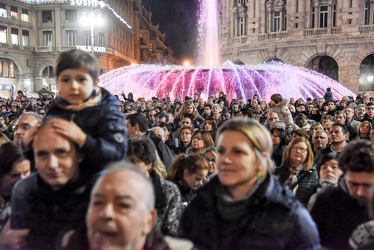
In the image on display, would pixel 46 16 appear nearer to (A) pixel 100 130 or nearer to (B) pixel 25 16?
(B) pixel 25 16

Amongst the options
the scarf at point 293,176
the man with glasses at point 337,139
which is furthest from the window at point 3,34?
the scarf at point 293,176

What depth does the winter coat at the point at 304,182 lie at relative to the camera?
4873 millimetres

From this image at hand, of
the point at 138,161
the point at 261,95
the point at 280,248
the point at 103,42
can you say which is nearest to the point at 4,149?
the point at 138,161

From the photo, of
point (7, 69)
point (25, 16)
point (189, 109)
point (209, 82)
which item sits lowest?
point (189, 109)

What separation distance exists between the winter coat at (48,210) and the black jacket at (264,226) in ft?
2.46

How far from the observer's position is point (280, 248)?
2.46 m

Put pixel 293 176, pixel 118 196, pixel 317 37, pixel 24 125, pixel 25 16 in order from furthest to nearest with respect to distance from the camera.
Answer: pixel 25 16 < pixel 317 37 < pixel 293 176 < pixel 24 125 < pixel 118 196

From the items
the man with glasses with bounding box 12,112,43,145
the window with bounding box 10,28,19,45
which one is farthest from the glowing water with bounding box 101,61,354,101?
the window with bounding box 10,28,19,45

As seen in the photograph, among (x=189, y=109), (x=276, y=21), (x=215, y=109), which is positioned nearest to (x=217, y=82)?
(x=215, y=109)

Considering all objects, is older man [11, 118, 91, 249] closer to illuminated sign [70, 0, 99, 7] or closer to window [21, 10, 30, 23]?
illuminated sign [70, 0, 99, 7]

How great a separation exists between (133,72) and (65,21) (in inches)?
1166

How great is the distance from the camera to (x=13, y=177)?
3.62 metres

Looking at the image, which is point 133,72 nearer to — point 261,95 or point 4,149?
point 261,95

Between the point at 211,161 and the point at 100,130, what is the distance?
343 centimetres
